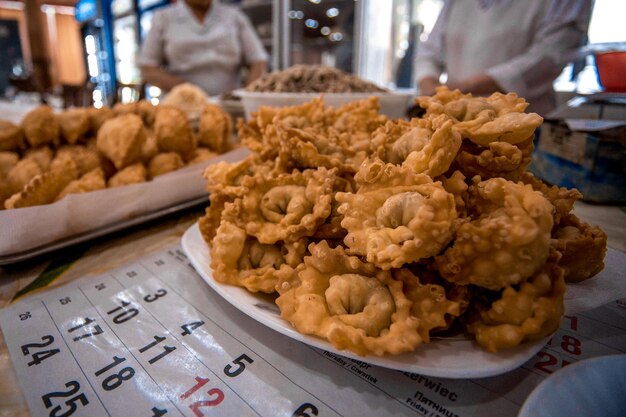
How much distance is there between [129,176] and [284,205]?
507 millimetres

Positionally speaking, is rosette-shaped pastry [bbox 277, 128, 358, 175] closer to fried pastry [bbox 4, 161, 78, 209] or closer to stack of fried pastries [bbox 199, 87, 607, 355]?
stack of fried pastries [bbox 199, 87, 607, 355]

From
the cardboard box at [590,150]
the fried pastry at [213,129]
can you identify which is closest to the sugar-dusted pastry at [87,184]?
the fried pastry at [213,129]

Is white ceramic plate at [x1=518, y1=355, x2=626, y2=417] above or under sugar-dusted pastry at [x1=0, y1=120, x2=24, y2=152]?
under

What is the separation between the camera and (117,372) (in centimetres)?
47

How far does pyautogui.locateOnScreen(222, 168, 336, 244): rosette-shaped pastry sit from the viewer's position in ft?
1.73

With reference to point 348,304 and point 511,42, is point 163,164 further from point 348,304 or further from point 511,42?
point 511,42

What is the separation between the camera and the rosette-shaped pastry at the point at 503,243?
0.38 metres

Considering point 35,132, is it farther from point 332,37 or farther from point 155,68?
point 332,37

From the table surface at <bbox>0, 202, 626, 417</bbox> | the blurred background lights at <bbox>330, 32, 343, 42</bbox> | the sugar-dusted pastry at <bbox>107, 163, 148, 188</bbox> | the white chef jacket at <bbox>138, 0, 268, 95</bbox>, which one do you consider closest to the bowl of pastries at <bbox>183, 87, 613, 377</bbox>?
the table surface at <bbox>0, 202, 626, 417</bbox>

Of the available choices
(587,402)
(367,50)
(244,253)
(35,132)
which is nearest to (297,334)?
(244,253)

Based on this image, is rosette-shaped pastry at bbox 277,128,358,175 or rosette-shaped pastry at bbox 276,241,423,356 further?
rosette-shaped pastry at bbox 277,128,358,175

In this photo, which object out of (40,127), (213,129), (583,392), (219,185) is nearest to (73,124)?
(40,127)

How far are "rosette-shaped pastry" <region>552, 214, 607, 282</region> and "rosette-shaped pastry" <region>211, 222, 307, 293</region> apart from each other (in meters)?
0.35

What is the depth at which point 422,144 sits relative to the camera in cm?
51
